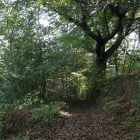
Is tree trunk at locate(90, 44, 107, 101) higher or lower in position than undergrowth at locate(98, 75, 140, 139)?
higher

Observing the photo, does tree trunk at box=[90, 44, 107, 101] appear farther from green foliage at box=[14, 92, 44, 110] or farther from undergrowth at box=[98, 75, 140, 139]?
green foliage at box=[14, 92, 44, 110]

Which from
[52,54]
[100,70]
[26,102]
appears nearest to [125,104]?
[100,70]

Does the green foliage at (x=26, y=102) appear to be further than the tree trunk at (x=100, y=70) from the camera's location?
No

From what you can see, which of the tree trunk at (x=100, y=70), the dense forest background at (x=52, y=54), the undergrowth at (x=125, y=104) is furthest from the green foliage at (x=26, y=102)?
the tree trunk at (x=100, y=70)

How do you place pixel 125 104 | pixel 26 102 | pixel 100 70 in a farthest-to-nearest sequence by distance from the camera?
pixel 100 70 < pixel 26 102 < pixel 125 104

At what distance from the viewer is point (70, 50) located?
1230 cm

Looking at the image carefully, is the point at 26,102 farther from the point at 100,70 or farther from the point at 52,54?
the point at 100,70

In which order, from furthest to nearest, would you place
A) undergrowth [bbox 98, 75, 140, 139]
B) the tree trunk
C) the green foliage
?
the tree trunk
the green foliage
undergrowth [bbox 98, 75, 140, 139]

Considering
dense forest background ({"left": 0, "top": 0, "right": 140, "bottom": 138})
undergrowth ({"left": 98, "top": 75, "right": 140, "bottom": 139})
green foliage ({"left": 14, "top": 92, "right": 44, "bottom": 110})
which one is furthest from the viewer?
dense forest background ({"left": 0, "top": 0, "right": 140, "bottom": 138})

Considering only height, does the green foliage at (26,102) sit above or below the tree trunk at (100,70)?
below

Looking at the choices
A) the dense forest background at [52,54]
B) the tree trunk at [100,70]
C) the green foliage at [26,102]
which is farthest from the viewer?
the tree trunk at [100,70]

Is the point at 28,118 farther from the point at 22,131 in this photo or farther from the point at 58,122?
the point at 58,122

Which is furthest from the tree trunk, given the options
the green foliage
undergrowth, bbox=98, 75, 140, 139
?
the green foliage

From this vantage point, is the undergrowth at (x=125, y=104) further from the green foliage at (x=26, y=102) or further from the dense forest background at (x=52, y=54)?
the green foliage at (x=26, y=102)
